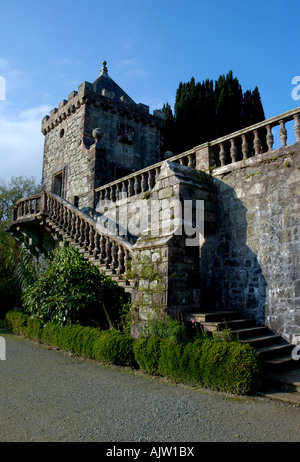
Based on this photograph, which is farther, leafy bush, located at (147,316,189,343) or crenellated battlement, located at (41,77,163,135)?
crenellated battlement, located at (41,77,163,135)

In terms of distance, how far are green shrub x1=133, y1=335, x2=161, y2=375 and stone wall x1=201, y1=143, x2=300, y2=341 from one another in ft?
7.00

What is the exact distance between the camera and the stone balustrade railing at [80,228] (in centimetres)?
773

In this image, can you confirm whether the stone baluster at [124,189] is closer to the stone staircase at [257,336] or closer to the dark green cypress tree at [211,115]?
the stone staircase at [257,336]

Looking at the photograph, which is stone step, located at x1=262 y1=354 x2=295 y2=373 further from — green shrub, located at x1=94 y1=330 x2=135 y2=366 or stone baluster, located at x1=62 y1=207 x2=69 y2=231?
stone baluster, located at x1=62 y1=207 x2=69 y2=231

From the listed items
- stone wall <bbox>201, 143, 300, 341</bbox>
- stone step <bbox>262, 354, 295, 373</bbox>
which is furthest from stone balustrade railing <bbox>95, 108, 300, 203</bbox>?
stone step <bbox>262, 354, 295, 373</bbox>

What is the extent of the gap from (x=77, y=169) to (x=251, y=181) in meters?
8.69

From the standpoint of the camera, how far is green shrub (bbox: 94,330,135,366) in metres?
5.94

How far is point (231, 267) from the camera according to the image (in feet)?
23.4

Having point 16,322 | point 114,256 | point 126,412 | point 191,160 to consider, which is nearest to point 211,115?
point 191,160

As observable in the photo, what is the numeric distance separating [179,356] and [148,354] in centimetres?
64

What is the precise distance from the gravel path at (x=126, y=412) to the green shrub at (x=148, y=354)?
0.16 metres

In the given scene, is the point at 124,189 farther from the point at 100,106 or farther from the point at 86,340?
the point at 100,106

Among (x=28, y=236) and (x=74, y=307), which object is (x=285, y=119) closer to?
(x=74, y=307)

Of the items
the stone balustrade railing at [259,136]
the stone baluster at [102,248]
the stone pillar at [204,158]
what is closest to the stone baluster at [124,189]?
the stone baluster at [102,248]
